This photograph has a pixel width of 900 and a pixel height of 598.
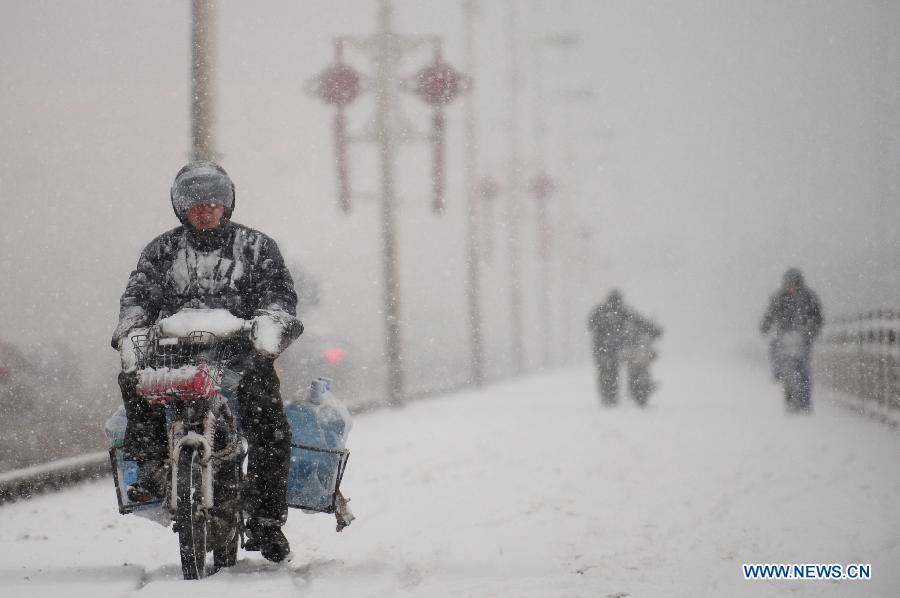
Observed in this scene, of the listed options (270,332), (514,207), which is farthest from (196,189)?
(514,207)

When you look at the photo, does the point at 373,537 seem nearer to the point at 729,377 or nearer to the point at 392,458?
the point at 392,458

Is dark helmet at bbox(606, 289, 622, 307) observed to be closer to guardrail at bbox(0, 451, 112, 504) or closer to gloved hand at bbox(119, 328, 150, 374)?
guardrail at bbox(0, 451, 112, 504)

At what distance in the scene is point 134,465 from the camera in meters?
4.88

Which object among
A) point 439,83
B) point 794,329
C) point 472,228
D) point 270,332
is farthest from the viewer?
point 472,228

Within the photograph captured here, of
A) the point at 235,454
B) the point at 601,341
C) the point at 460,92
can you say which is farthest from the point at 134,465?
the point at 601,341

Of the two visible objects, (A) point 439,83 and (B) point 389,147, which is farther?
(B) point 389,147

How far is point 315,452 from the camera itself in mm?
5320

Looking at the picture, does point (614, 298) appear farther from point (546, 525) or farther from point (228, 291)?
point (228, 291)

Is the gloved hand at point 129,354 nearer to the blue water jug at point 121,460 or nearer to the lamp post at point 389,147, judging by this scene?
the blue water jug at point 121,460

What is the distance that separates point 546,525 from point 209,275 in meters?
2.92

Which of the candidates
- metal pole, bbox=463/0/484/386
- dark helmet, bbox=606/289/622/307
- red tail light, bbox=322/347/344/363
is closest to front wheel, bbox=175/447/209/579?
red tail light, bbox=322/347/344/363

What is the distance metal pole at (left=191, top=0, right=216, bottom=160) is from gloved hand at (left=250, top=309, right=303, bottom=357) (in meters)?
5.85

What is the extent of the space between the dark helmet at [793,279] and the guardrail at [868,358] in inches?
42.6

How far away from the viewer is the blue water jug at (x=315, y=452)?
17.4 ft
